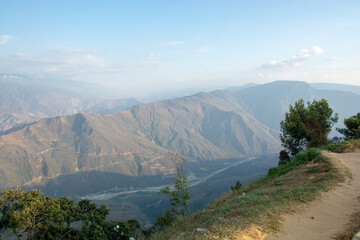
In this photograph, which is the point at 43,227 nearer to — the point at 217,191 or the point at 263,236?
the point at 263,236

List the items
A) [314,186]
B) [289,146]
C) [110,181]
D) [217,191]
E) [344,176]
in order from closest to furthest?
1. [314,186]
2. [344,176]
3. [289,146]
4. [217,191]
5. [110,181]

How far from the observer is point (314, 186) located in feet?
35.9

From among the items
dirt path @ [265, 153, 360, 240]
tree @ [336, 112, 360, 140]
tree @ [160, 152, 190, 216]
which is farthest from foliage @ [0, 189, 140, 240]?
tree @ [336, 112, 360, 140]

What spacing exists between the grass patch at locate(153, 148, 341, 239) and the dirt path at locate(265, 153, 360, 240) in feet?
1.14

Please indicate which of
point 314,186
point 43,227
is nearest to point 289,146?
point 314,186

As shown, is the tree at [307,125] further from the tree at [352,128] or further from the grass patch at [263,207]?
the grass patch at [263,207]

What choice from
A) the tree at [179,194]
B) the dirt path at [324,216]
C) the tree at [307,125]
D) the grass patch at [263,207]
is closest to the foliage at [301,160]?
the grass patch at [263,207]

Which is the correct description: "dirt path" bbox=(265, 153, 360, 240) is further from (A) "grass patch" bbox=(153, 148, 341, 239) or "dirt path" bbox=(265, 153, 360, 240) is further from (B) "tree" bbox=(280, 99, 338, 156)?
(B) "tree" bbox=(280, 99, 338, 156)

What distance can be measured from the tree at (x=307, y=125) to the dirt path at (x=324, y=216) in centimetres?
1636

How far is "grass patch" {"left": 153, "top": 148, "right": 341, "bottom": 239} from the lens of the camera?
7289 millimetres

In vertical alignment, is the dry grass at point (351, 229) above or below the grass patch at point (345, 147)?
below

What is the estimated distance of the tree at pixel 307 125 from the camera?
26.1 m

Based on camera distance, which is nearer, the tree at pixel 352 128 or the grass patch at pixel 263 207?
the grass patch at pixel 263 207

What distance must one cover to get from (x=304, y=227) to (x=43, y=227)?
14.2 meters
